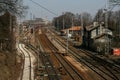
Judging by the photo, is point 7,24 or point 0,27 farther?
point 7,24

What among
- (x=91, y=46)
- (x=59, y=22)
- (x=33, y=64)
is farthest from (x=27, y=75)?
(x=59, y=22)

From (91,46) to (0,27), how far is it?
71.2ft

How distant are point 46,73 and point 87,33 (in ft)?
119

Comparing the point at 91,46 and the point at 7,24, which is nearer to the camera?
the point at 7,24

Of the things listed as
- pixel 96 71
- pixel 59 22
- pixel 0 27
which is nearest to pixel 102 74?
pixel 96 71

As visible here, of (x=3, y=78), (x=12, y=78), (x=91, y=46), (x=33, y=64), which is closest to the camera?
(x=3, y=78)

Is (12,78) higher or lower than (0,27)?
lower

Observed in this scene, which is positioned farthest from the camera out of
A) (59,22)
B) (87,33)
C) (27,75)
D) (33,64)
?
(59,22)

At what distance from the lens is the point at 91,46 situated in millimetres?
62469

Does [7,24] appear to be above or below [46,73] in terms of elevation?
above

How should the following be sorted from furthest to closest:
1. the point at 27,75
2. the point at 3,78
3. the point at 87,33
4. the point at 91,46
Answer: the point at 87,33
the point at 91,46
the point at 27,75
the point at 3,78

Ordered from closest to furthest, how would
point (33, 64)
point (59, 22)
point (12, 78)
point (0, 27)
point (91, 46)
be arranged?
point (12, 78) → point (33, 64) → point (0, 27) → point (91, 46) → point (59, 22)

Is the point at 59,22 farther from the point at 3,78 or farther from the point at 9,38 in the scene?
the point at 3,78

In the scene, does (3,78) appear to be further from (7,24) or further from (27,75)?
(7,24)
